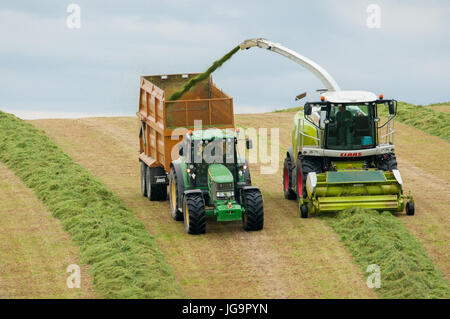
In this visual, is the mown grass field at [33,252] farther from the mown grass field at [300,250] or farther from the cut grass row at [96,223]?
the mown grass field at [300,250]

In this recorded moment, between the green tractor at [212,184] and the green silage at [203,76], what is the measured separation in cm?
310

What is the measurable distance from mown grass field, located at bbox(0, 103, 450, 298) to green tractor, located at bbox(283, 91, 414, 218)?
1.73 ft

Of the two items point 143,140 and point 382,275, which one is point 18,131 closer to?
point 143,140

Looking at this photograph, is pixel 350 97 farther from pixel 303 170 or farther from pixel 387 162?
pixel 303 170

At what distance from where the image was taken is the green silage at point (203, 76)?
2125cm

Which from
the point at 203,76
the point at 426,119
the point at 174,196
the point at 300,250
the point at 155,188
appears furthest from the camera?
the point at 426,119

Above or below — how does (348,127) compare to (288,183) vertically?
above

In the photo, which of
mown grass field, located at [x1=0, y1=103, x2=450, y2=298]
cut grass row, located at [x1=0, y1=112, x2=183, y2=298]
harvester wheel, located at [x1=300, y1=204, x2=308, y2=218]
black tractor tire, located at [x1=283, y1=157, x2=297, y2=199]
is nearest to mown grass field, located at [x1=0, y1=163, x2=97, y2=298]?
cut grass row, located at [x1=0, y1=112, x2=183, y2=298]

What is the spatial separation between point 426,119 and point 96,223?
69.6 ft

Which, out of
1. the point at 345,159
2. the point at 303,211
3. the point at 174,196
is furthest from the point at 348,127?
the point at 174,196

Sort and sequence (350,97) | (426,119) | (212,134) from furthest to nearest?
(426,119), (350,97), (212,134)

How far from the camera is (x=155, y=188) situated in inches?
814

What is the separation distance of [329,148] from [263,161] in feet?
27.9

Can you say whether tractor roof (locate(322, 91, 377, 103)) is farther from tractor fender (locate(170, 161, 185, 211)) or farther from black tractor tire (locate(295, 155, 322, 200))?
tractor fender (locate(170, 161, 185, 211))
